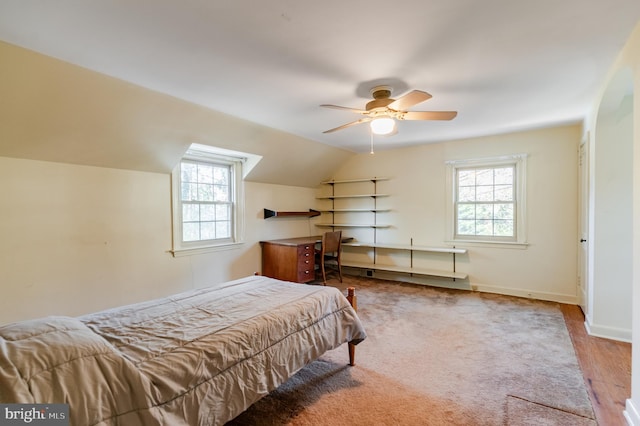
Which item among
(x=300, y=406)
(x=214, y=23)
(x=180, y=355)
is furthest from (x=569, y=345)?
(x=214, y=23)

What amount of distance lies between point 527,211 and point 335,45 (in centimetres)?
383

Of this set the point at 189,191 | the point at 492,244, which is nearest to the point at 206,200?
the point at 189,191

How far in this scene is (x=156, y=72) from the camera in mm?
2307

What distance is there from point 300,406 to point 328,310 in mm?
628

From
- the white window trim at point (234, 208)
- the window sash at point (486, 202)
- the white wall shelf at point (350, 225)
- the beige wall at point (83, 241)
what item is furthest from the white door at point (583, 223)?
the beige wall at point (83, 241)

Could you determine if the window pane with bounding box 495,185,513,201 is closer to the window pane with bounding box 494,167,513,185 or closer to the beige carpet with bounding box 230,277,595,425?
the window pane with bounding box 494,167,513,185

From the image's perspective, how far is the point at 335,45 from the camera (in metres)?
1.95

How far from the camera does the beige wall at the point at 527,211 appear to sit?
3.98 meters

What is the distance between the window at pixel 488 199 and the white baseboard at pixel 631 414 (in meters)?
2.81

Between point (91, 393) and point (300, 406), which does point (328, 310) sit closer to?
point (300, 406)

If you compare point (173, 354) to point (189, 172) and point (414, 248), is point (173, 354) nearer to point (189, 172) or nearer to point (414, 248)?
point (189, 172)

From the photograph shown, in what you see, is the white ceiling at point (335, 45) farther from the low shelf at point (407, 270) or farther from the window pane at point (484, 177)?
the low shelf at point (407, 270)

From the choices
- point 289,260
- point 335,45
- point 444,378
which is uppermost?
point 335,45

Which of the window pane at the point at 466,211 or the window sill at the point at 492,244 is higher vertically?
the window pane at the point at 466,211
